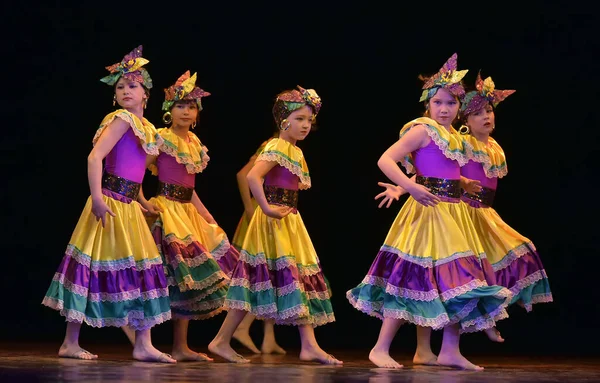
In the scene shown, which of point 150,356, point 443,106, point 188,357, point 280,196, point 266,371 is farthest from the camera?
point 280,196

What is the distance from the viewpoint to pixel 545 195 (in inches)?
279

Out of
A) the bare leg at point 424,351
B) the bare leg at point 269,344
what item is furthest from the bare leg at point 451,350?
the bare leg at point 269,344

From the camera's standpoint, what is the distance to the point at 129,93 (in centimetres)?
492

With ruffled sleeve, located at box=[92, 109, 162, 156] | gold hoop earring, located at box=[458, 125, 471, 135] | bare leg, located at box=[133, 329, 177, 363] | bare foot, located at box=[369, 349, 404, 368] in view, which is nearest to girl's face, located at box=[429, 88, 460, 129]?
gold hoop earring, located at box=[458, 125, 471, 135]

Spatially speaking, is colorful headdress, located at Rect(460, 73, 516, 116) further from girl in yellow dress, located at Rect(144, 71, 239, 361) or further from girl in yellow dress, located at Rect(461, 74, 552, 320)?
girl in yellow dress, located at Rect(144, 71, 239, 361)

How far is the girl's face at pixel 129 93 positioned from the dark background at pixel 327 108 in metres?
1.97

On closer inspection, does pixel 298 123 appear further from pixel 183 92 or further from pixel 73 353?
pixel 73 353

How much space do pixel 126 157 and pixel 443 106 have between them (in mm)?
1457

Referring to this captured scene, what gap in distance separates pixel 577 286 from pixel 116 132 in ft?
11.8

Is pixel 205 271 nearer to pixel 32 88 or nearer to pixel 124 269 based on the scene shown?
pixel 124 269

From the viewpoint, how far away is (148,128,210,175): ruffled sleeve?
5.44 meters

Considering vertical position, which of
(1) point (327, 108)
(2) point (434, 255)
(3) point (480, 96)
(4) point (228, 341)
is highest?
(1) point (327, 108)

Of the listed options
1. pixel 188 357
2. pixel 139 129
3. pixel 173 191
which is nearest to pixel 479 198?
pixel 173 191

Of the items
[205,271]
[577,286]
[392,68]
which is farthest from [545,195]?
[205,271]
